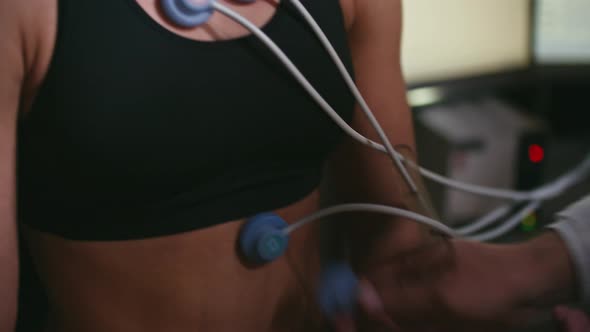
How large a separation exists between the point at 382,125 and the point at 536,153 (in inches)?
22.7

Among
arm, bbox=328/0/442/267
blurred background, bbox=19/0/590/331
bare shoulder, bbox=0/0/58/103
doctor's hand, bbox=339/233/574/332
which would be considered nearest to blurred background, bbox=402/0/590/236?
blurred background, bbox=19/0/590/331

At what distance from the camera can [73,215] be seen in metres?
0.49

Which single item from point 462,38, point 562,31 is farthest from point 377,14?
point 562,31

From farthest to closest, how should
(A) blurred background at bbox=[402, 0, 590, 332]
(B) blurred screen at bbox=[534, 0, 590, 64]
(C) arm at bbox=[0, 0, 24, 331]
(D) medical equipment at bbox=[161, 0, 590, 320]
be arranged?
(B) blurred screen at bbox=[534, 0, 590, 64] < (A) blurred background at bbox=[402, 0, 590, 332] < (D) medical equipment at bbox=[161, 0, 590, 320] < (C) arm at bbox=[0, 0, 24, 331]

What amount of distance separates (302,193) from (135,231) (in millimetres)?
173

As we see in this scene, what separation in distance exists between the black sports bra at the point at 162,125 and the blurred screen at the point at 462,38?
53cm

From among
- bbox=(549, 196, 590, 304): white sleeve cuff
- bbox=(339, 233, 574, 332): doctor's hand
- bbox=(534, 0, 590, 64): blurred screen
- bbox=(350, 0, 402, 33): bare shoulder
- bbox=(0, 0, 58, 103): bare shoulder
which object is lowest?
bbox=(339, 233, 574, 332): doctor's hand

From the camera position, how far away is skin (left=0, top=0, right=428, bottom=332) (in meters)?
0.41

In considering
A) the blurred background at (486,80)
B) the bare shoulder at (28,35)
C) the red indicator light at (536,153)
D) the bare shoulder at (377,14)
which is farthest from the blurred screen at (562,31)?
the bare shoulder at (28,35)

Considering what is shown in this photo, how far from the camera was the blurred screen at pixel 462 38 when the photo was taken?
41.1 inches

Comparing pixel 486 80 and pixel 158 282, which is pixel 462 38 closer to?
pixel 486 80

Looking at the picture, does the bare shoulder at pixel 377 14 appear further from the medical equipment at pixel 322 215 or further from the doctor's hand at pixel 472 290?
the doctor's hand at pixel 472 290

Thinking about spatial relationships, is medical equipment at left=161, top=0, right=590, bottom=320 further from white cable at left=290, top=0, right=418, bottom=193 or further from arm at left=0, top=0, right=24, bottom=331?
arm at left=0, top=0, right=24, bottom=331

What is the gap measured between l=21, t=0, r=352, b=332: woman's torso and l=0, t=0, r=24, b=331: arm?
53 millimetres
